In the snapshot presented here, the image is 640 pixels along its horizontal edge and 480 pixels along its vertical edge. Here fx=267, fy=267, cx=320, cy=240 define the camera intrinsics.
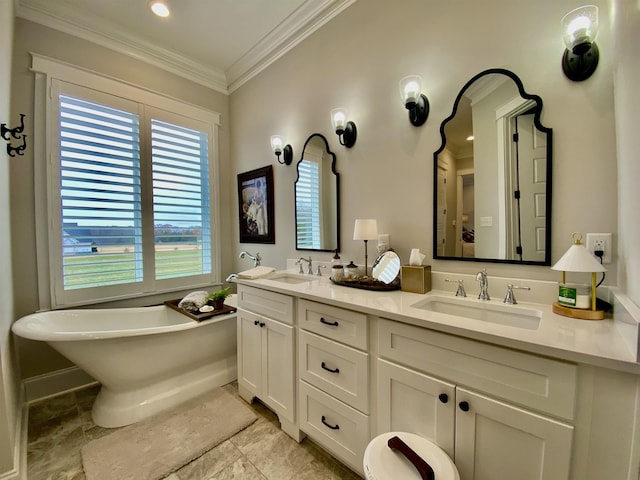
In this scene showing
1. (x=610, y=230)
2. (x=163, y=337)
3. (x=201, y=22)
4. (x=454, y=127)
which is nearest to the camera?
(x=610, y=230)

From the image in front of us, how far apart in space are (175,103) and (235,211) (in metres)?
1.27

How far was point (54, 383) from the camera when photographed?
2180 millimetres

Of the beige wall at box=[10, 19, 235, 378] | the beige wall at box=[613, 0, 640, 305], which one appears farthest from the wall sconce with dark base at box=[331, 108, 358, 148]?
the beige wall at box=[10, 19, 235, 378]

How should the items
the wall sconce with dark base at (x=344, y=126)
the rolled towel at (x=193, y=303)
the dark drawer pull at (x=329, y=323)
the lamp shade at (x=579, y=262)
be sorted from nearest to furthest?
1. the lamp shade at (x=579, y=262)
2. the dark drawer pull at (x=329, y=323)
3. the wall sconce with dark base at (x=344, y=126)
4. the rolled towel at (x=193, y=303)

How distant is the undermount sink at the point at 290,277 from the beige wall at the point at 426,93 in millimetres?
248

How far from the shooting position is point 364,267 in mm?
1919

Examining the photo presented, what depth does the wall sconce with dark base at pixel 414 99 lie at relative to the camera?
5.13ft

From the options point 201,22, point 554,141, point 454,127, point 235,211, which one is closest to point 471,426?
point 554,141

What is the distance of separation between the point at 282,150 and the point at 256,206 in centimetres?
68

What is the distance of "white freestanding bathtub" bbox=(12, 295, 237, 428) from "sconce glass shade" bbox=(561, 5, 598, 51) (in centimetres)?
265

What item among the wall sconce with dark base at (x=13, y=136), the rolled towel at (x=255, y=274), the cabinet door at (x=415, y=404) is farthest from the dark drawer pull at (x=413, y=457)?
the wall sconce with dark base at (x=13, y=136)

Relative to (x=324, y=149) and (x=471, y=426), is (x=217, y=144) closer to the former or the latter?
(x=324, y=149)

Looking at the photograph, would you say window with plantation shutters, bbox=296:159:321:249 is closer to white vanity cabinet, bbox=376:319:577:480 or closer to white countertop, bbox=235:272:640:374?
white countertop, bbox=235:272:640:374

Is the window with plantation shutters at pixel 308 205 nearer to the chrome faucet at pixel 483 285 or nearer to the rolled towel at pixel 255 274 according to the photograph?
the rolled towel at pixel 255 274
